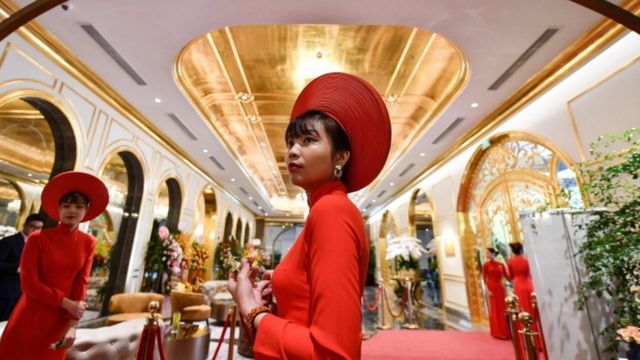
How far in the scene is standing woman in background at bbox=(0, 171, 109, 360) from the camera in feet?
5.70

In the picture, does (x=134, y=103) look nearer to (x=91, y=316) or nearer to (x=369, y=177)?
(x=91, y=316)

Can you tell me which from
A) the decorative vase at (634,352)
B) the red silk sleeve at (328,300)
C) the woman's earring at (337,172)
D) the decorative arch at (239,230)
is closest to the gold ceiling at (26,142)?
the woman's earring at (337,172)

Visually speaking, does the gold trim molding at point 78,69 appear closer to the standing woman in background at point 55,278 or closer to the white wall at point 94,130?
the white wall at point 94,130

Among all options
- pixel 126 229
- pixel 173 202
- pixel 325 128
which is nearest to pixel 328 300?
pixel 325 128

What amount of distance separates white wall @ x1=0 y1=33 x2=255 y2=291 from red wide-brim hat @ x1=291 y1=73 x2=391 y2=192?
4.66 meters

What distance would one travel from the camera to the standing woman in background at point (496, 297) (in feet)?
16.2

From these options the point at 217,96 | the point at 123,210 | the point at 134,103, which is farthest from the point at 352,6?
the point at 123,210

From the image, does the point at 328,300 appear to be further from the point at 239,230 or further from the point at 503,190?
the point at 239,230

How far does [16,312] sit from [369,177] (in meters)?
2.34

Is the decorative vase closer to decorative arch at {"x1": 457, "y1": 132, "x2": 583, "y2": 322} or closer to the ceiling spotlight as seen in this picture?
decorative arch at {"x1": 457, "y1": 132, "x2": 583, "y2": 322}

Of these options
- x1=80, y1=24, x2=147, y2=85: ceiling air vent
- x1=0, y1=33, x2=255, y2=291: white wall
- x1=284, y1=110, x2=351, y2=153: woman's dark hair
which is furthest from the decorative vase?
x1=0, y1=33, x2=255, y2=291: white wall

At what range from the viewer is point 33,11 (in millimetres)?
1730

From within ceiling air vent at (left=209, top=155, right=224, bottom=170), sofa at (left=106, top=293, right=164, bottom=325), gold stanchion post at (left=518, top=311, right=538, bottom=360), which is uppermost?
ceiling air vent at (left=209, top=155, right=224, bottom=170)

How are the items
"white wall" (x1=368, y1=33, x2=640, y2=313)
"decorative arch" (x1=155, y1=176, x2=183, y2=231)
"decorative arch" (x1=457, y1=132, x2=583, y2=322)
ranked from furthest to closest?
"decorative arch" (x1=155, y1=176, x2=183, y2=231) → "decorative arch" (x1=457, y1=132, x2=583, y2=322) → "white wall" (x1=368, y1=33, x2=640, y2=313)
